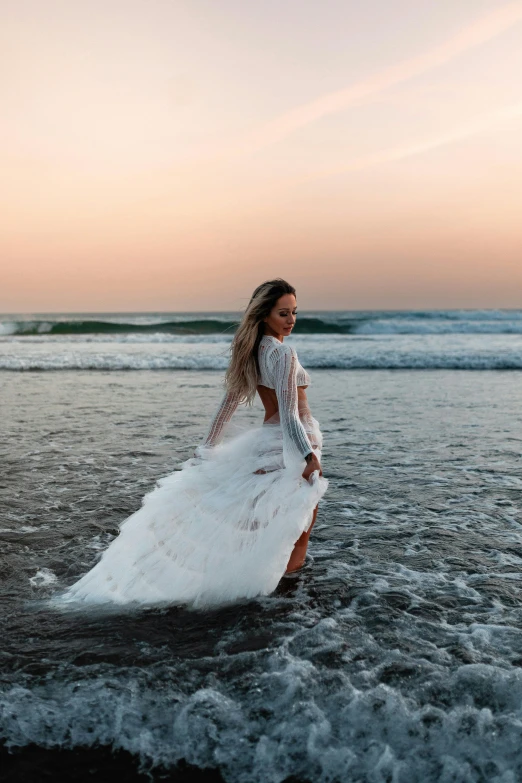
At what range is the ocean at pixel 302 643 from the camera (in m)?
2.38

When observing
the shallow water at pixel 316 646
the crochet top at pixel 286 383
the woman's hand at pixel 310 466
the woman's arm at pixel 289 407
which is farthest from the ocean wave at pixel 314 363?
the woman's hand at pixel 310 466

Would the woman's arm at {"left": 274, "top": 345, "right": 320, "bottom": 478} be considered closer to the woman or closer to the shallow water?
the woman

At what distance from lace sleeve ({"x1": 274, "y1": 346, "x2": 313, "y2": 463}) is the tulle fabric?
8 centimetres

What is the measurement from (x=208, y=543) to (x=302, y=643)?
799mm

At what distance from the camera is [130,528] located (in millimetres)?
3701

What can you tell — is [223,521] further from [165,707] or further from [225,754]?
[225,754]

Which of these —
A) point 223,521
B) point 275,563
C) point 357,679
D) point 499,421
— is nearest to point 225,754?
point 357,679

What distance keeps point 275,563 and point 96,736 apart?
133cm

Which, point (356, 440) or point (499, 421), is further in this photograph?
point (499, 421)

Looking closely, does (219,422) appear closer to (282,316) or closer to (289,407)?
(289,407)

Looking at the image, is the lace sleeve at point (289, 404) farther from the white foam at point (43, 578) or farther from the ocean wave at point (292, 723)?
the white foam at point (43, 578)

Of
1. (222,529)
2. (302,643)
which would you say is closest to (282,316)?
(222,529)

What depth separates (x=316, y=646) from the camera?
310 centimetres

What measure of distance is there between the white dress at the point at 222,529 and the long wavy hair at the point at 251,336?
0.23 ft
